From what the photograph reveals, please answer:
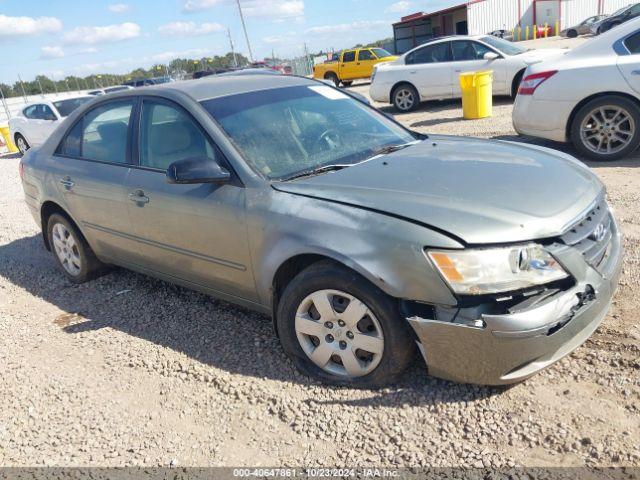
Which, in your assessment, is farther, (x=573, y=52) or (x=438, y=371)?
(x=573, y=52)

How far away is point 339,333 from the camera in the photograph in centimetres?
284

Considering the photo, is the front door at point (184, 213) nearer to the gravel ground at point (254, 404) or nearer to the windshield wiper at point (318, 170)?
the windshield wiper at point (318, 170)

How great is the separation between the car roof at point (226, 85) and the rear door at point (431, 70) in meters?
9.11

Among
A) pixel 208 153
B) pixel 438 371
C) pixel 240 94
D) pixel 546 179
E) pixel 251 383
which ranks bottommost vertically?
pixel 251 383

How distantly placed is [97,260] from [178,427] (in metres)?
2.46

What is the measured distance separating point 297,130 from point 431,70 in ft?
33.0

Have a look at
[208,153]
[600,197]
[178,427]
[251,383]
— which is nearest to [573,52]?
[600,197]

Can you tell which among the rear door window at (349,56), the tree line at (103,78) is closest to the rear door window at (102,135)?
the rear door window at (349,56)

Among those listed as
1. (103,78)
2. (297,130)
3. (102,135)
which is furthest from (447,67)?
(103,78)

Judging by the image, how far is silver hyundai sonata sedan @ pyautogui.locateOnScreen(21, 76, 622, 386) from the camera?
241 cm

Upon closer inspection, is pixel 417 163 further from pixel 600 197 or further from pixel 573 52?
pixel 573 52

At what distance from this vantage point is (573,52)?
6.75 metres

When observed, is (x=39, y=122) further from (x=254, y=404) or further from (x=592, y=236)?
(x=592, y=236)

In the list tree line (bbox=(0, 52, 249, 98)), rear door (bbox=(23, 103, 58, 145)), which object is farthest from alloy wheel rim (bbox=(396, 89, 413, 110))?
tree line (bbox=(0, 52, 249, 98))
